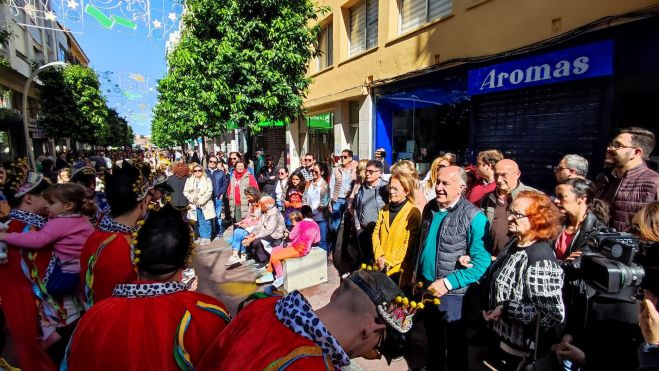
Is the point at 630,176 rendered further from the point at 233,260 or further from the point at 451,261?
the point at 233,260

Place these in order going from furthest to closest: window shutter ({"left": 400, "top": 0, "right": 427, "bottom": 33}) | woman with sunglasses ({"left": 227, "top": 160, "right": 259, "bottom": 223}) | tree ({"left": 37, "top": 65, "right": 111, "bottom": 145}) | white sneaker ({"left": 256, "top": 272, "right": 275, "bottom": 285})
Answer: tree ({"left": 37, "top": 65, "right": 111, "bottom": 145}), window shutter ({"left": 400, "top": 0, "right": 427, "bottom": 33}), woman with sunglasses ({"left": 227, "top": 160, "right": 259, "bottom": 223}), white sneaker ({"left": 256, "top": 272, "right": 275, "bottom": 285})

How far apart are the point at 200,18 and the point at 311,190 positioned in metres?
4.57

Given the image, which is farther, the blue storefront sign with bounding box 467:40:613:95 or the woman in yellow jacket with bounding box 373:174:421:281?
the blue storefront sign with bounding box 467:40:613:95

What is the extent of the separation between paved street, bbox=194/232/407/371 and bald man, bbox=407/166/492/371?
6.44 ft

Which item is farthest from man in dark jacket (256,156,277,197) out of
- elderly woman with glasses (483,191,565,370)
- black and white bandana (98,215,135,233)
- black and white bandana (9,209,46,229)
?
elderly woman with glasses (483,191,565,370)

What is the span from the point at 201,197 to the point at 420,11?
274 inches

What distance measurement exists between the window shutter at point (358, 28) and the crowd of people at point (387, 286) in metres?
7.89

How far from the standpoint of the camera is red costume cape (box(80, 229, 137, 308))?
195cm

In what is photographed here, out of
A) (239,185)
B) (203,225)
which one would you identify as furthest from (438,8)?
(203,225)

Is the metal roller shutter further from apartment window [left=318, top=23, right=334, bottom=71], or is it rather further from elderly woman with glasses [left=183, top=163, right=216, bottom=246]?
apartment window [left=318, top=23, right=334, bottom=71]

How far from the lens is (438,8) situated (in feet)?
26.1

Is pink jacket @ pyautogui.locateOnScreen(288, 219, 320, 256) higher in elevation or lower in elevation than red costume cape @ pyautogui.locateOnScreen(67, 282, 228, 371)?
lower

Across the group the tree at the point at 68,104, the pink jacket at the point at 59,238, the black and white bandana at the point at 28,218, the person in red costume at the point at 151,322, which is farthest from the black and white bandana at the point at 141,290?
the tree at the point at 68,104

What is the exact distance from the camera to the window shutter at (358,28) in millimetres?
11000
